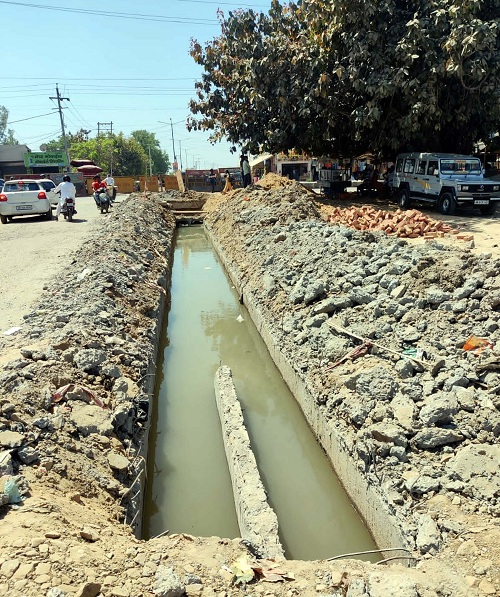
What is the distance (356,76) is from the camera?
15492mm

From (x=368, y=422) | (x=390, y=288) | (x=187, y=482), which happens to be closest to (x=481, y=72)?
(x=390, y=288)

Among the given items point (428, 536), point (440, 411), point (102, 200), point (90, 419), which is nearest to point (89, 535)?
point (90, 419)

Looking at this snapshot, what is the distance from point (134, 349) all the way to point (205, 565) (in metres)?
3.67

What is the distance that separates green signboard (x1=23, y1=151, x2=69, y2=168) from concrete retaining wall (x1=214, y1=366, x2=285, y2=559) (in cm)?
4653

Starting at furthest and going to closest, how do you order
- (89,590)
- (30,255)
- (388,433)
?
(30,255) → (388,433) → (89,590)

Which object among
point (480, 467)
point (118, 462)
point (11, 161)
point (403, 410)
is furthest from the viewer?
point (11, 161)

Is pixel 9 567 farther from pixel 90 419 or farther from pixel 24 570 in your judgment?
pixel 90 419

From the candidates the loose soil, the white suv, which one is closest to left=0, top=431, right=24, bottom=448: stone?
the loose soil

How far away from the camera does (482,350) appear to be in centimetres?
518

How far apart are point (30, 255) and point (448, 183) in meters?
12.4

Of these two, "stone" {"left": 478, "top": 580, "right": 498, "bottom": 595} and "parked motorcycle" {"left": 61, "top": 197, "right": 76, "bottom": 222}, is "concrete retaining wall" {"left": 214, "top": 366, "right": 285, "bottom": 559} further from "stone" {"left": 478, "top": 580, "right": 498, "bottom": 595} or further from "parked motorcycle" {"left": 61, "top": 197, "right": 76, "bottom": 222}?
"parked motorcycle" {"left": 61, "top": 197, "right": 76, "bottom": 222}

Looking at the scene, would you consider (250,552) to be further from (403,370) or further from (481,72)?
(481,72)

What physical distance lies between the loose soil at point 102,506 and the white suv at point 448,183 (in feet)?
35.7

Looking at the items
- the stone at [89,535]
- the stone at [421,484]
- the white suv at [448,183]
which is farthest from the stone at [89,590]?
the white suv at [448,183]
